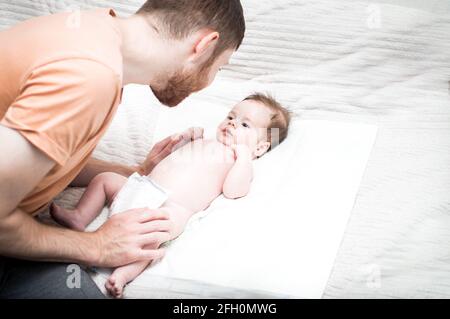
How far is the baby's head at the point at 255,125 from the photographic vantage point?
51.1 inches

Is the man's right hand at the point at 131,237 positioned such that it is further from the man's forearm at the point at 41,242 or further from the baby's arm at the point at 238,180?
the baby's arm at the point at 238,180

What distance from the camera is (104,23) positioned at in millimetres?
927

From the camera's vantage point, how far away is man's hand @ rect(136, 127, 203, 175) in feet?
4.17

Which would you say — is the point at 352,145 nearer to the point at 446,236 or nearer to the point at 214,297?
the point at 446,236

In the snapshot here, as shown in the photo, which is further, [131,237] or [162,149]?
[162,149]

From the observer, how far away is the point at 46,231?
951 millimetres

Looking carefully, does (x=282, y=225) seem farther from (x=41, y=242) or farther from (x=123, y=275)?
(x=41, y=242)

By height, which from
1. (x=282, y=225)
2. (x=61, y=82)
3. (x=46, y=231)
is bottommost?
(x=282, y=225)

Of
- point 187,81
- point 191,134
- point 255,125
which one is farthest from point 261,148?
point 187,81

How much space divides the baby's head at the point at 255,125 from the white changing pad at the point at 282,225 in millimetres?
30

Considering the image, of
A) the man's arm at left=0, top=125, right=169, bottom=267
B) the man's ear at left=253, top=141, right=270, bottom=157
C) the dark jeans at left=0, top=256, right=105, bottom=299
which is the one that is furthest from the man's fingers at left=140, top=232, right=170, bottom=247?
the man's ear at left=253, top=141, right=270, bottom=157

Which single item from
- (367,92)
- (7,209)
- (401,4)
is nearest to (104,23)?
(7,209)

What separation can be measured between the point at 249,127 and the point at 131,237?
431 mm

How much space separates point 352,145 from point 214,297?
507 millimetres
